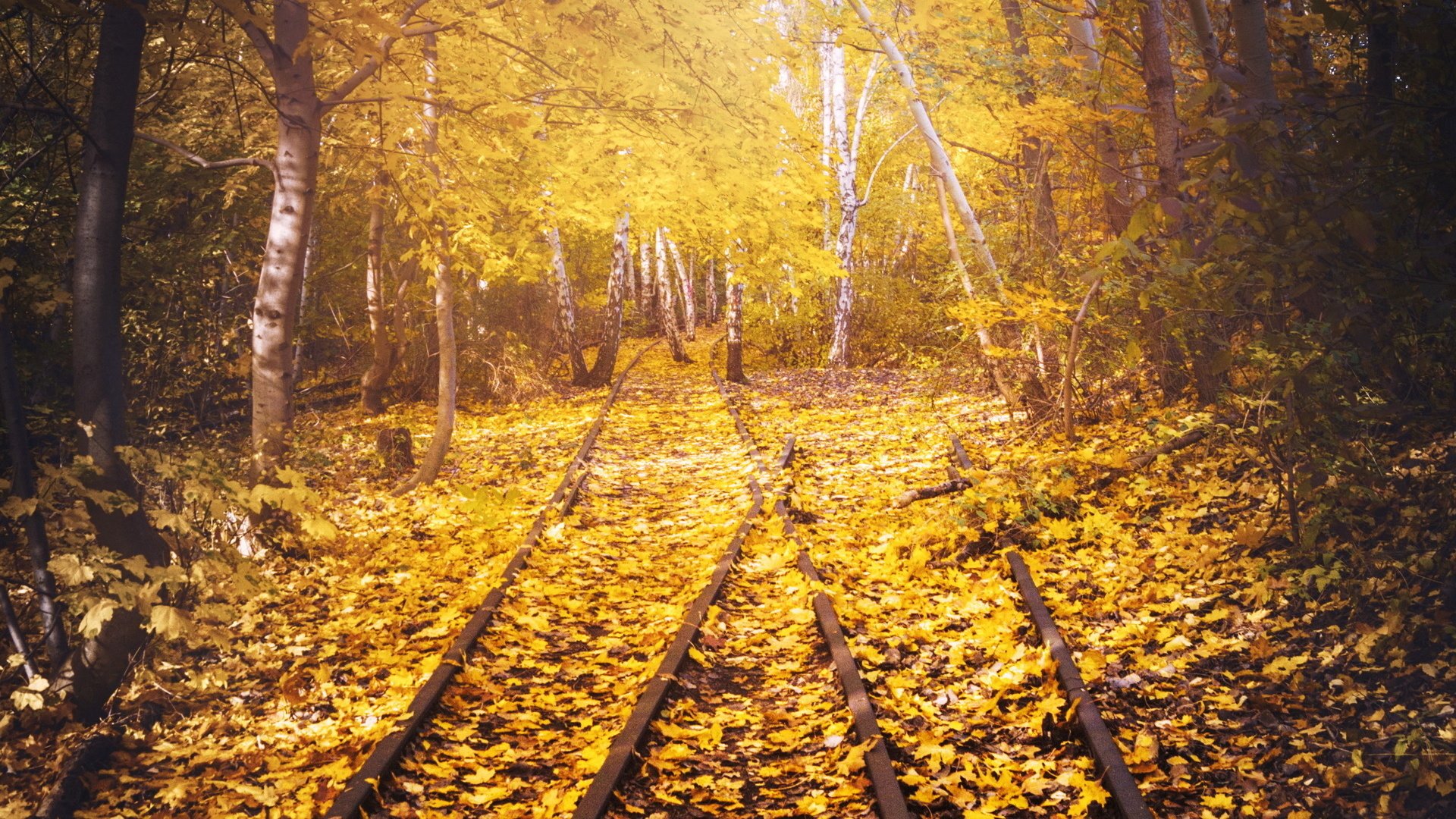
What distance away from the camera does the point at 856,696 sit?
4.67 meters

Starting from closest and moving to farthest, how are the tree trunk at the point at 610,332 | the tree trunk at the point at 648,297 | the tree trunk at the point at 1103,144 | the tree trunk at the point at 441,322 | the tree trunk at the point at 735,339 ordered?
1. the tree trunk at the point at 1103,144
2. the tree trunk at the point at 441,322
3. the tree trunk at the point at 735,339
4. the tree trunk at the point at 610,332
5. the tree trunk at the point at 648,297

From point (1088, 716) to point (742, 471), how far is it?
260 inches

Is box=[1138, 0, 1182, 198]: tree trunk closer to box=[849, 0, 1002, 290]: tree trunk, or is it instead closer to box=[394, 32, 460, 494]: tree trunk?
box=[849, 0, 1002, 290]: tree trunk

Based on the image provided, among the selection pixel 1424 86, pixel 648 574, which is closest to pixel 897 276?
pixel 648 574

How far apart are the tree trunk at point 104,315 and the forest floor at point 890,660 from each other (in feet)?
0.83

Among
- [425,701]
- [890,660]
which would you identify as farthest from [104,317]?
[890,660]

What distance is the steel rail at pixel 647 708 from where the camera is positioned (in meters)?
3.92

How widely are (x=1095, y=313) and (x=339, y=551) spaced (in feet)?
25.0

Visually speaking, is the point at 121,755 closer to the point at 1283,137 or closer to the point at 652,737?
the point at 652,737

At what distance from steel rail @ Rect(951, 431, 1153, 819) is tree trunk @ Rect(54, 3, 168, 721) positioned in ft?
17.4

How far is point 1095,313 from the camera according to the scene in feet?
28.4

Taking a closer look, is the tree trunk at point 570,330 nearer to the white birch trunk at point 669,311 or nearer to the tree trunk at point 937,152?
the white birch trunk at point 669,311

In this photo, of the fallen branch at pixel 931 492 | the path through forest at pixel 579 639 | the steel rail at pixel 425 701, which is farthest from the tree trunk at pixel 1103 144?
the steel rail at pixel 425 701

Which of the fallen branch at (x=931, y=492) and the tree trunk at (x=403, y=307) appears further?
the tree trunk at (x=403, y=307)
